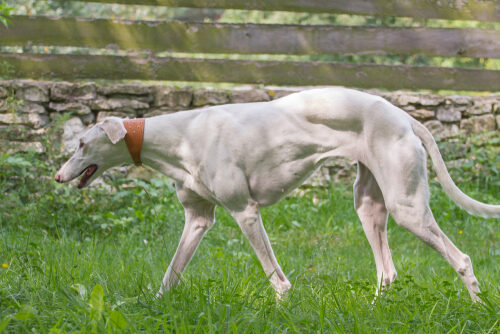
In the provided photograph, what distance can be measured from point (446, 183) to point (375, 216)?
1.72 feet

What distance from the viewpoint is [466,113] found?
6.92 m

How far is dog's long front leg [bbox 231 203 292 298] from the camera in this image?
344cm

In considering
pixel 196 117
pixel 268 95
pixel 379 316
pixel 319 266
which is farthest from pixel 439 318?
pixel 268 95

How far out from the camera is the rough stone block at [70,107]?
20.1 ft

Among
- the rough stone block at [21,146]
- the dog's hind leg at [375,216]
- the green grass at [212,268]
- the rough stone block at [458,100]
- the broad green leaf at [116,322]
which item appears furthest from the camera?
the rough stone block at [458,100]

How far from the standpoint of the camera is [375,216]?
3.82 meters

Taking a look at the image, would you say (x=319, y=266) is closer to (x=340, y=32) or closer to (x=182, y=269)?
(x=182, y=269)

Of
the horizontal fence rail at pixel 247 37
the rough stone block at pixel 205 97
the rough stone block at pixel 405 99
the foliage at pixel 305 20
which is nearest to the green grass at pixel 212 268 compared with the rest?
the rough stone block at pixel 205 97

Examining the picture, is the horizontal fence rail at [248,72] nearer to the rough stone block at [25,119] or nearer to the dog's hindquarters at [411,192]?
the rough stone block at [25,119]

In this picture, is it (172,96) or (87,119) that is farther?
(172,96)

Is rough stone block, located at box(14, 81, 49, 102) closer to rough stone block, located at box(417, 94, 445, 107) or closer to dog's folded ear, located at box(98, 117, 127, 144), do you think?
dog's folded ear, located at box(98, 117, 127, 144)

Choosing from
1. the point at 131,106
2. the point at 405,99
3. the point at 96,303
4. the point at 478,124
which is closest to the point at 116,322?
the point at 96,303

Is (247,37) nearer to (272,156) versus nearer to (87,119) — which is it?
(87,119)

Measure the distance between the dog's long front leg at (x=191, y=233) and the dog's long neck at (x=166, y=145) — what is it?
27cm
